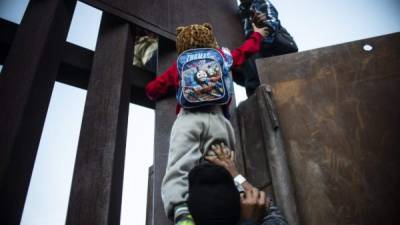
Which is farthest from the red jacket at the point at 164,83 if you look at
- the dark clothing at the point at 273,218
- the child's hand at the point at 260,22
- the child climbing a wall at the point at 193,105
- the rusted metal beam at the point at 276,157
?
the dark clothing at the point at 273,218

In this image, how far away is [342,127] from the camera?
5.82 feet

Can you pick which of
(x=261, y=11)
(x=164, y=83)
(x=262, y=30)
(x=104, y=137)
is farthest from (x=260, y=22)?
(x=104, y=137)

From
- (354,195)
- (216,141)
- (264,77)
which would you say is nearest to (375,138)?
(354,195)

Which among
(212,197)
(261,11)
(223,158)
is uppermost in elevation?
(261,11)

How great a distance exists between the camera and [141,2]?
2234mm

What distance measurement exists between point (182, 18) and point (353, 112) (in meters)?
1.50

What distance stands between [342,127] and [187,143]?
962 millimetres

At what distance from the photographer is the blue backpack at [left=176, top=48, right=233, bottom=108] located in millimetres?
1648

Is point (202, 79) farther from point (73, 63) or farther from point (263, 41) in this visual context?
point (263, 41)

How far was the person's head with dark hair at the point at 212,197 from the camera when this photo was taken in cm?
122

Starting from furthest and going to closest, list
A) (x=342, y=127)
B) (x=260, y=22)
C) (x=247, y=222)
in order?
(x=260, y=22), (x=342, y=127), (x=247, y=222)

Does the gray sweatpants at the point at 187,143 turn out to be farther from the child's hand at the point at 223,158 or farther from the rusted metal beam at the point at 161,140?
the rusted metal beam at the point at 161,140

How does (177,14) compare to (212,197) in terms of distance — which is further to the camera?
(177,14)

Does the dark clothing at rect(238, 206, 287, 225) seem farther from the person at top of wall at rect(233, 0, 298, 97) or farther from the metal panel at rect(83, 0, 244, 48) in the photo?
the metal panel at rect(83, 0, 244, 48)
